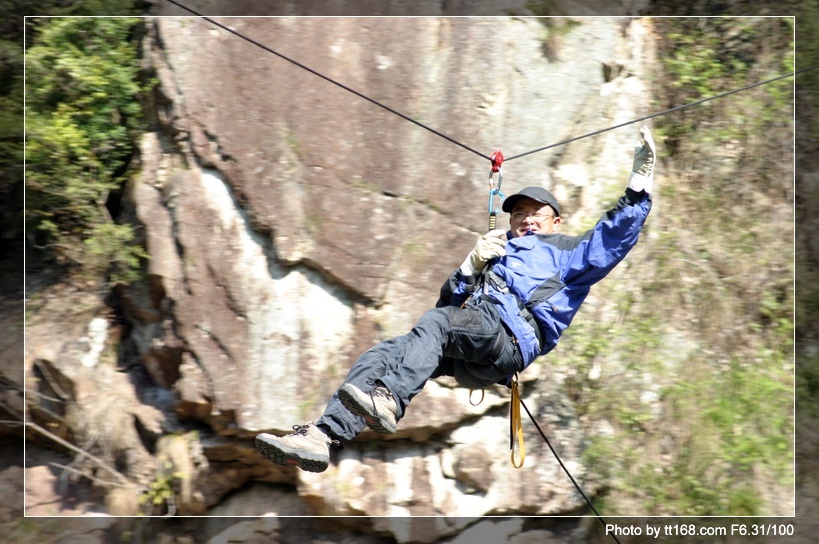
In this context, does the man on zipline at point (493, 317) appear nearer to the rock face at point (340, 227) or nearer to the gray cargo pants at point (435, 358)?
the gray cargo pants at point (435, 358)

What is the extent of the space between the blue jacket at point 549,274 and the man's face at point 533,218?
0.22 feet

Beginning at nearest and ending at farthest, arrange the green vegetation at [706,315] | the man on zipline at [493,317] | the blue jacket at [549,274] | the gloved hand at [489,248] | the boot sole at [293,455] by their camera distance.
A: 1. the boot sole at [293,455]
2. the man on zipline at [493,317]
3. the blue jacket at [549,274]
4. the gloved hand at [489,248]
5. the green vegetation at [706,315]

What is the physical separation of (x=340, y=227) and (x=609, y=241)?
2.75m

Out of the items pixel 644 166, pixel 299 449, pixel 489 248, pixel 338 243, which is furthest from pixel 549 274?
pixel 338 243

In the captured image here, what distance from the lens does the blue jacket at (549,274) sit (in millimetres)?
Answer: 4379

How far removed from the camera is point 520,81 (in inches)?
275

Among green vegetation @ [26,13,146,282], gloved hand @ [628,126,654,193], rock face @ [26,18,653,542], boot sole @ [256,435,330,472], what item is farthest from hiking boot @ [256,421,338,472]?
green vegetation @ [26,13,146,282]

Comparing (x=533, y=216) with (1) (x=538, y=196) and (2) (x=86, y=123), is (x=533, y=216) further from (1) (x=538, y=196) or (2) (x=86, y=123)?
(2) (x=86, y=123)

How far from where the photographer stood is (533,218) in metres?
4.71

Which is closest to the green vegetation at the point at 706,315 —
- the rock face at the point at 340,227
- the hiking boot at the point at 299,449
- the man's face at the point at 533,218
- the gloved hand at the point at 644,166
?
the rock face at the point at 340,227

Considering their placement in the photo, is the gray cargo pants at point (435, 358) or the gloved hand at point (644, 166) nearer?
the gray cargo pants at point (435, 358)

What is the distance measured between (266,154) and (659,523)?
Result: 12.8 feet

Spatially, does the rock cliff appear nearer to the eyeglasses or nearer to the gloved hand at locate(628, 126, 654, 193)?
the eyeglasses

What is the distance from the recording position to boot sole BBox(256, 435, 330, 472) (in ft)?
12.5
